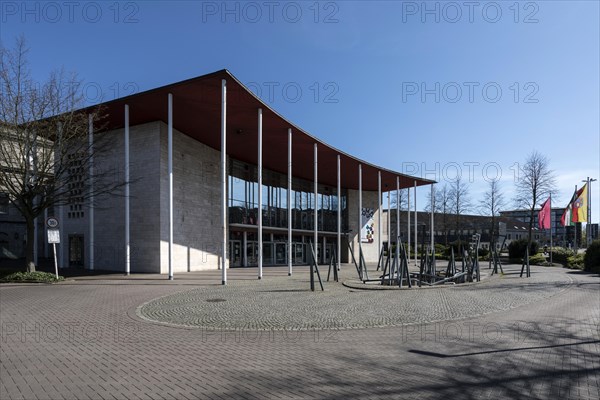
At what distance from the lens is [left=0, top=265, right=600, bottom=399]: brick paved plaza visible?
5371mm

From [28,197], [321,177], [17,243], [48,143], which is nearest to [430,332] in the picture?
[28,197]

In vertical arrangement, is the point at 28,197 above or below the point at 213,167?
below

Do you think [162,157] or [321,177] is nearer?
[162,157]

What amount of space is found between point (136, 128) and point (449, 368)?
71.8 ft

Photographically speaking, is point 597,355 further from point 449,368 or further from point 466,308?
point 466,308

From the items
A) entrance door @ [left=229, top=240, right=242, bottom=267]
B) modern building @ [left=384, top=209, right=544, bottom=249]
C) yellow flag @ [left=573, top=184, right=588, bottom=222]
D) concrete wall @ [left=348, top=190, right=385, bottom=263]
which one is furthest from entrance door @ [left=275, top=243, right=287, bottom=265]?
yellow flag @ [left=573, top=184, right=588, bottom=222]

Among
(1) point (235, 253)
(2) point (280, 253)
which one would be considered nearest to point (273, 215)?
(2) point (280, 253)

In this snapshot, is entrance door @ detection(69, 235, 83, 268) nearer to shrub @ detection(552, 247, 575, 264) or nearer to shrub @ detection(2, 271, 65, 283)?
shrub @ detection(2, 271, 65, 283)

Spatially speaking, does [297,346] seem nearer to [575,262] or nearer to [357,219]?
[575,262]

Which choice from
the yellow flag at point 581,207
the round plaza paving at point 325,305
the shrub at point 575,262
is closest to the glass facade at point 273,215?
the round plaza paving at point 325,305

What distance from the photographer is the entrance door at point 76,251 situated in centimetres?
2525

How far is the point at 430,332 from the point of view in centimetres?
870

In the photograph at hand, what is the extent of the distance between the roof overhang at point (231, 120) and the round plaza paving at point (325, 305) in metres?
8.54

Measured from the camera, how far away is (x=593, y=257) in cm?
2684
